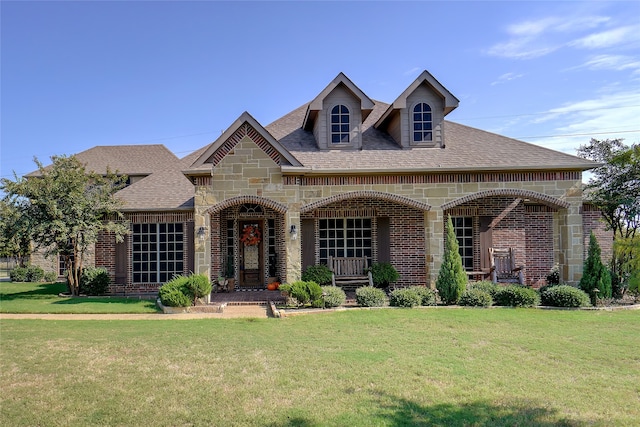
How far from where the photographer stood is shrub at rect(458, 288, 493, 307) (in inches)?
462

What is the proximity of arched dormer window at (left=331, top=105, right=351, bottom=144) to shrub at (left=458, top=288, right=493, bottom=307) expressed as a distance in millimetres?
6515

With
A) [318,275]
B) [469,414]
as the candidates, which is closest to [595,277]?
[318,275]

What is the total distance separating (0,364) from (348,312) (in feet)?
24.3

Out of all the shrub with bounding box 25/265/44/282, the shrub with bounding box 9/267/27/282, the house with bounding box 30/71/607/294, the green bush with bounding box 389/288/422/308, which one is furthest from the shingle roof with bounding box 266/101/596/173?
the shrub with bounding box 9/267/27/282

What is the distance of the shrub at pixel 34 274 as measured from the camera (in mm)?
20961

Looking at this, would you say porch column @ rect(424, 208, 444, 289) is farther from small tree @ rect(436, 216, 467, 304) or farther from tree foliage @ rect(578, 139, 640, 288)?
tree foliage @ rect(578, 139, 640, 288)

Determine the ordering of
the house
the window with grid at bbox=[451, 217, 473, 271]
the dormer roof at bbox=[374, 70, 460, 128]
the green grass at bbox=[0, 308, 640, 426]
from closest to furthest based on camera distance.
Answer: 1. the green grass at bbox=[0, 308, 640, 426]
2. the house
3. the dormer roof at bbox=[374, 70, 460, 128]
4. the window with grid at bbox=[451, 217, 473, 271]

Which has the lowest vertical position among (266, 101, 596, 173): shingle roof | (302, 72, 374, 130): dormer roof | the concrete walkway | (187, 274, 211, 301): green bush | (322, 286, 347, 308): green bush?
the concrete walkway

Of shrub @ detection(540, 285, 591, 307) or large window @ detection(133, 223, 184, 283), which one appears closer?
shrub @ detection(540, 285, 591, 307)

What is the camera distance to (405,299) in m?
11.7

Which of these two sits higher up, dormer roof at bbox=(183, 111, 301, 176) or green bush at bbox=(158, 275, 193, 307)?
dormer roof at bbox=(183, 111, 301, 176)

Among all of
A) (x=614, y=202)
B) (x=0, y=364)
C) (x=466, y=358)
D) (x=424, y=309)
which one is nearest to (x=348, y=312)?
(x=424, y=309)

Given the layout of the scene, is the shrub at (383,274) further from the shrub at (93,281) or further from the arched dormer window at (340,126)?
Answer: the shrub at (93,281)

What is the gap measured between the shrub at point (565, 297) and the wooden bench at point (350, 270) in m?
5.55
